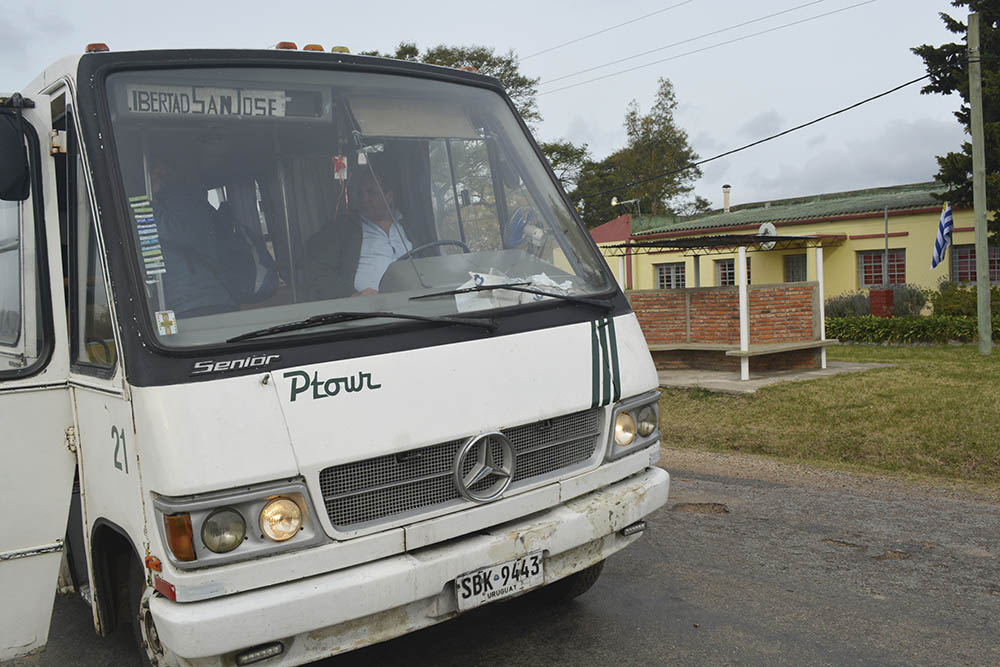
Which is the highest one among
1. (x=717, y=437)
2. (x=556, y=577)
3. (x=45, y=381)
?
(x=45, y=381)

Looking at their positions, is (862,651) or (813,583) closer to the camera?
(862,651)

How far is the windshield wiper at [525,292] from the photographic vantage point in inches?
139

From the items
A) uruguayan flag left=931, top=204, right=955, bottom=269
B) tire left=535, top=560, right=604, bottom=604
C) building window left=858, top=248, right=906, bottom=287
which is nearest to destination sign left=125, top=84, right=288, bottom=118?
tire left=535, top=560, right=604, bottom=604

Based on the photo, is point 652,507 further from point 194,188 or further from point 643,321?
point 643,321

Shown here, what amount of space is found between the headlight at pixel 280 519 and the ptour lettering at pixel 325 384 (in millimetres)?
338

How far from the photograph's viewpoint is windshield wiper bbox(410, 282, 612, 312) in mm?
3533

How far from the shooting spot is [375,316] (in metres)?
3.26

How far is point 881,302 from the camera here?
74.0 feet

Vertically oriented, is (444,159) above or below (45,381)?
above

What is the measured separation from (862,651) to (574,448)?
1.47m

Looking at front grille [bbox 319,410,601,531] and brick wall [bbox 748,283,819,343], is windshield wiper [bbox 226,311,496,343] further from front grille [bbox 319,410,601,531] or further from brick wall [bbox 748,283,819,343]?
brick wall [bbox 748,283,819,343]

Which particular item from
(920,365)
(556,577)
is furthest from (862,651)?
(920,365)

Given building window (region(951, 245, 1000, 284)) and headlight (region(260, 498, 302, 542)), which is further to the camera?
building window (region(951, 245, 1000, 284))

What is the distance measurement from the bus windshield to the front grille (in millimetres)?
489
